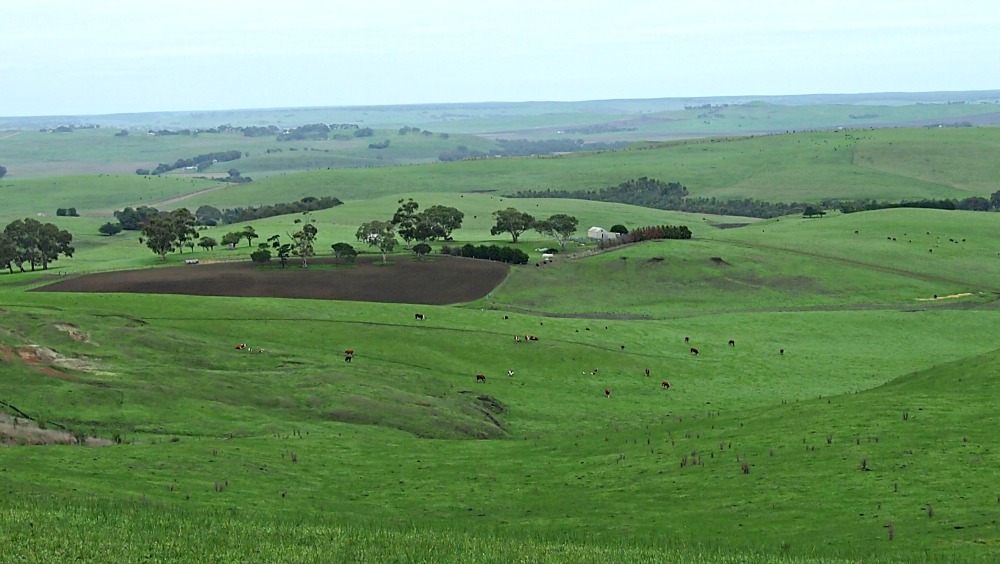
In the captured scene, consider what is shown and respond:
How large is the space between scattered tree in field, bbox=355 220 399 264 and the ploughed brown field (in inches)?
216

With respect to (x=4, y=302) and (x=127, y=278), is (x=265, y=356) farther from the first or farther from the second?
(x=127, y=278)

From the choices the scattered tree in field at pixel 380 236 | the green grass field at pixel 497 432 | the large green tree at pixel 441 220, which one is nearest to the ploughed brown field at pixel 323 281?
the scattered tree in field at pixel 380 236

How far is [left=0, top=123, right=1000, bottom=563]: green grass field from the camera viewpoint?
3425 cm

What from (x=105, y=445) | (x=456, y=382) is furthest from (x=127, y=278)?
(x=105, y=445)

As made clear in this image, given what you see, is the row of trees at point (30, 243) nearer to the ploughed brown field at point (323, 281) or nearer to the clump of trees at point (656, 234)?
the ploughed brown field at point (323, 281)

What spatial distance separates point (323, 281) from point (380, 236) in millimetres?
27914

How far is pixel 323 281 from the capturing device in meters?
127

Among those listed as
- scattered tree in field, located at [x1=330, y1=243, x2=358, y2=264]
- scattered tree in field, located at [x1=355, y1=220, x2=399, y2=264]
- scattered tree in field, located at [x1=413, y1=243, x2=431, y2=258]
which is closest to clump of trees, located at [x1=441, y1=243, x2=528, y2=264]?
scattered tree in field, located at [x1=413, y1=243, x2=431, y2=258]

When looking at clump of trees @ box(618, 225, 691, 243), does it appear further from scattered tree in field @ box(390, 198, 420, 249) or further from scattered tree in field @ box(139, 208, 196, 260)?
scattered tree in field @ box(139, 208, 196, 260)

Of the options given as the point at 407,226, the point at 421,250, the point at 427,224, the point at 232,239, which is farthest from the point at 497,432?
the point at 232,239

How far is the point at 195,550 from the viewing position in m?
30.6

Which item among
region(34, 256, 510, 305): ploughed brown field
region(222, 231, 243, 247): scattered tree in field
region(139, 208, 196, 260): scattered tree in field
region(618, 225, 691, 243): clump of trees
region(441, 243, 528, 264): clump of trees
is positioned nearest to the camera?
region(34, 256, 510, 305): ploughed brown field

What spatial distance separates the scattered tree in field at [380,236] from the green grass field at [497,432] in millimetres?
35070

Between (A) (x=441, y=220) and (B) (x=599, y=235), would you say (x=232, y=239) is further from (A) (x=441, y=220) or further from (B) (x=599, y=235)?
(B) (x=599, y=235)
